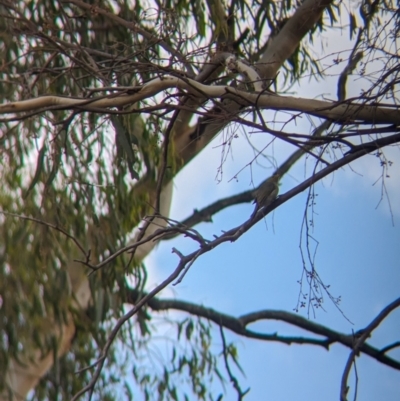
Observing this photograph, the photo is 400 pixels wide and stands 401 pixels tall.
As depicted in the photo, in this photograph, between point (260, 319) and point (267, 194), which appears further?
point (260, 319)

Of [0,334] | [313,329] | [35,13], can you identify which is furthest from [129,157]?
[313,329]

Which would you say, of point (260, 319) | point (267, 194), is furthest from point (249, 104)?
point (260, 319)

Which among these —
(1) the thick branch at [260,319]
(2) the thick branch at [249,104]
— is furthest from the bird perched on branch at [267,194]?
(1) the thick branch at [260,319]

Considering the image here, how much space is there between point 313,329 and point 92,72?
2.15m

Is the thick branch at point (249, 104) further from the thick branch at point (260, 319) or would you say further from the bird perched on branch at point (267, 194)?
the thick branch at point (260, 319)

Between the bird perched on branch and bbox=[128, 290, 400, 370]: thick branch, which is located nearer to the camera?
the bird perched on branch

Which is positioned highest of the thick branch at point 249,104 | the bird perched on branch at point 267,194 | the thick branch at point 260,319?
the thick branch at point 260,319

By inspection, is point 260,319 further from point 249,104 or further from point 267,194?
point 249,104

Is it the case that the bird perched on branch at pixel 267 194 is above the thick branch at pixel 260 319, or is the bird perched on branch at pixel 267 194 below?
below

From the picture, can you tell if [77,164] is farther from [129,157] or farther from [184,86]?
[184,86]

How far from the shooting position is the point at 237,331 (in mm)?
3740

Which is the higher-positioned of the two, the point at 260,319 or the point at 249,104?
the point at 260,319

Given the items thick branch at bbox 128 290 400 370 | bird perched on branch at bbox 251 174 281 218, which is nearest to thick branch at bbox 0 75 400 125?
bird perched on branch at bbox 251 174 281 218

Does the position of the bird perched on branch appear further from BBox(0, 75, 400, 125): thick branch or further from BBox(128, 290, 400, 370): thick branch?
BBox(128, 290, 400, 370): thick branch
